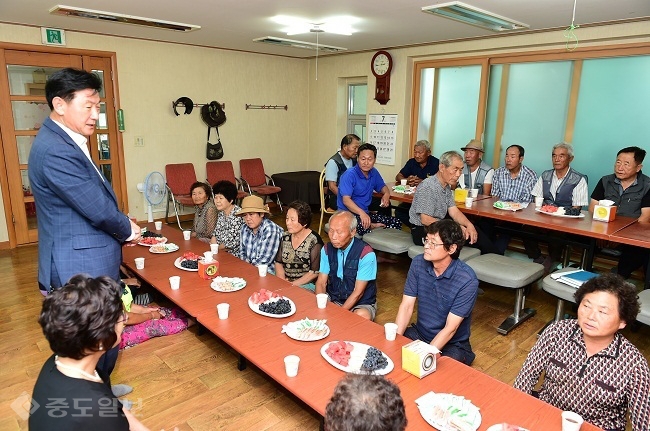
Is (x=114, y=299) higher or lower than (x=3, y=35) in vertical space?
lower

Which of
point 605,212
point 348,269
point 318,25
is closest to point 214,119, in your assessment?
point 318,25

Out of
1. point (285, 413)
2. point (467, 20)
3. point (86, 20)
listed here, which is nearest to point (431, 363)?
point (285, 413)

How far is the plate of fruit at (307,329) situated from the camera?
6.58 feet

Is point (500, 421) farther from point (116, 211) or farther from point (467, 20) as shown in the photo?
point (467, 20)

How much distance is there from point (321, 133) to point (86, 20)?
4.09 meters

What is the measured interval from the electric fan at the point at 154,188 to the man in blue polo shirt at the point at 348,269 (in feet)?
13.6

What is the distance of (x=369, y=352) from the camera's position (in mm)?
1820

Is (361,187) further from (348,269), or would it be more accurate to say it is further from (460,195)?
(348,269)

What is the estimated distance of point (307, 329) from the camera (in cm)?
204

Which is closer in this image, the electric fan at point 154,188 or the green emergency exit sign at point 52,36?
the green emergency exit sign at point 52,36

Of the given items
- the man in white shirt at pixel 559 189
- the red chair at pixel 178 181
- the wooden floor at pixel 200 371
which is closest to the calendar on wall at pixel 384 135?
the man in white shirt at pixel 559 189

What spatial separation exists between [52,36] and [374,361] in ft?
17.9

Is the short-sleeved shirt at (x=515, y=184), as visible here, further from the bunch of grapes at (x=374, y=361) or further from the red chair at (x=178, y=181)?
the red chair at (x=178, y=181)

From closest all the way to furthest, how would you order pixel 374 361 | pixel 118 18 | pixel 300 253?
pixel 374 361 < pixel 300 253 < pixel 118 18
